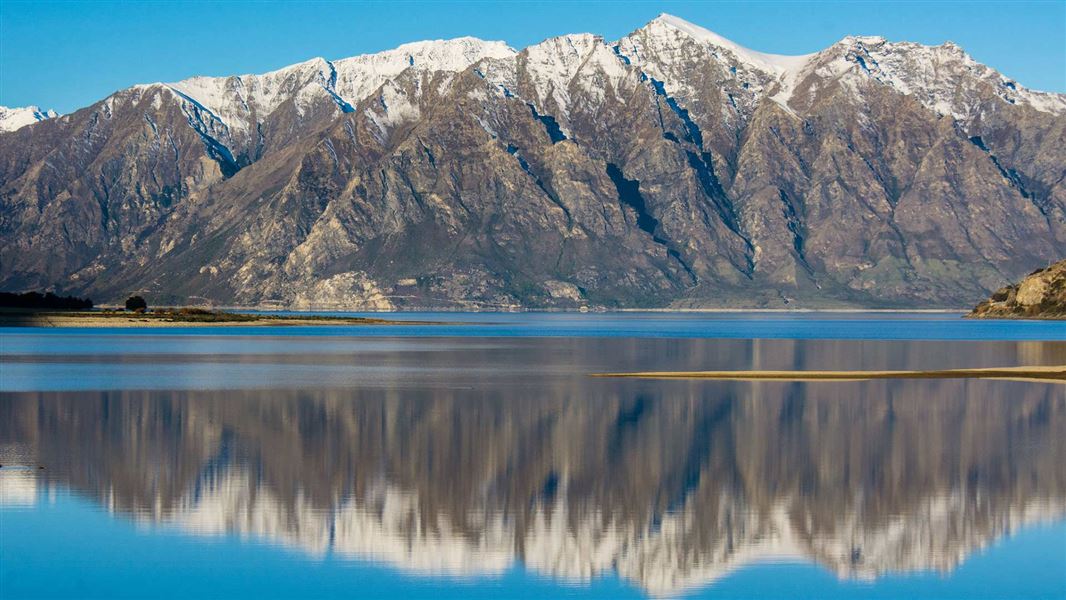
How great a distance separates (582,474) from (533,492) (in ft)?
16.1

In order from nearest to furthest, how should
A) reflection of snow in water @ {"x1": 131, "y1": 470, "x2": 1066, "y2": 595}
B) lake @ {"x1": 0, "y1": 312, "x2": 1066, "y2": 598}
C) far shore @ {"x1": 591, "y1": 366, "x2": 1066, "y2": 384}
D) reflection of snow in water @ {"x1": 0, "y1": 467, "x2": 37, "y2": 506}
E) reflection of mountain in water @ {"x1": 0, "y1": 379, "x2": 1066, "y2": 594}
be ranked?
lake @ {"x1": 0, "y1": 312, "x2": 1066, "y2": 598} → reflection of snow in water @ {"x1": 131, "y1": 470, "x2": 1066, "y2": 595} → reflection of mountain in water @ {"x1": 0, "y1": 379, "x2": 1066, "y2": 594} → reflection of snow in water @ {"x1": 0, "y1": 467, "x2": 37, "y2": 506} → far shore @ {"x1": 591, "y1": 366, "x2": 1066, "y2": 384}

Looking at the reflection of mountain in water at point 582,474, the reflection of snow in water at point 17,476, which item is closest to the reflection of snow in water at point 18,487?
the reflection of snow in water at point 17,476

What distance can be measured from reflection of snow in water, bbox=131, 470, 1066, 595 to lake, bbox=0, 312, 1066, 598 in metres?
0.14

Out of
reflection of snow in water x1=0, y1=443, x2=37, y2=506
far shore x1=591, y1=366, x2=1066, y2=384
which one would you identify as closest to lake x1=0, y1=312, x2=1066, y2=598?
reflection of snow in water x1=0, y1=443, x2=37, y2=506

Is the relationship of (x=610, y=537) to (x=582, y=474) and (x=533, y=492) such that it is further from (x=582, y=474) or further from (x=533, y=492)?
(x=582, y=474)

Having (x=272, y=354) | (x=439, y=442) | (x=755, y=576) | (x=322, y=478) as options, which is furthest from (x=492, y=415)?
(x=272, y=354)

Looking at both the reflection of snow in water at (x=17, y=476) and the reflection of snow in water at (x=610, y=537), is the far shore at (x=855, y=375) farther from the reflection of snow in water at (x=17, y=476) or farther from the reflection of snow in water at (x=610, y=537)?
the reflection of snow in water at (x=610, y=537)

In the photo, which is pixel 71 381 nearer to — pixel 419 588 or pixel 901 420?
pixel 901 420

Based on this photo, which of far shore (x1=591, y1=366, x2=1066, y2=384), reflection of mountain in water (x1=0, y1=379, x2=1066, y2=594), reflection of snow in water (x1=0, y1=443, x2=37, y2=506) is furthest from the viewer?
far shore (x1=591, y1=366, x2=1066, y2=384)

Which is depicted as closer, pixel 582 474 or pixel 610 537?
pixel 610 537

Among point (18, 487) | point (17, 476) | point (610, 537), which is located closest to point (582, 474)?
point (610, 537)

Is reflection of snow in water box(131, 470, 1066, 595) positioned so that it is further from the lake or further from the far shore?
the far shore

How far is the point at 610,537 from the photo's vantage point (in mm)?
43625

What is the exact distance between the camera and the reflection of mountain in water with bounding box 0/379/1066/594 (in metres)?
42.6
